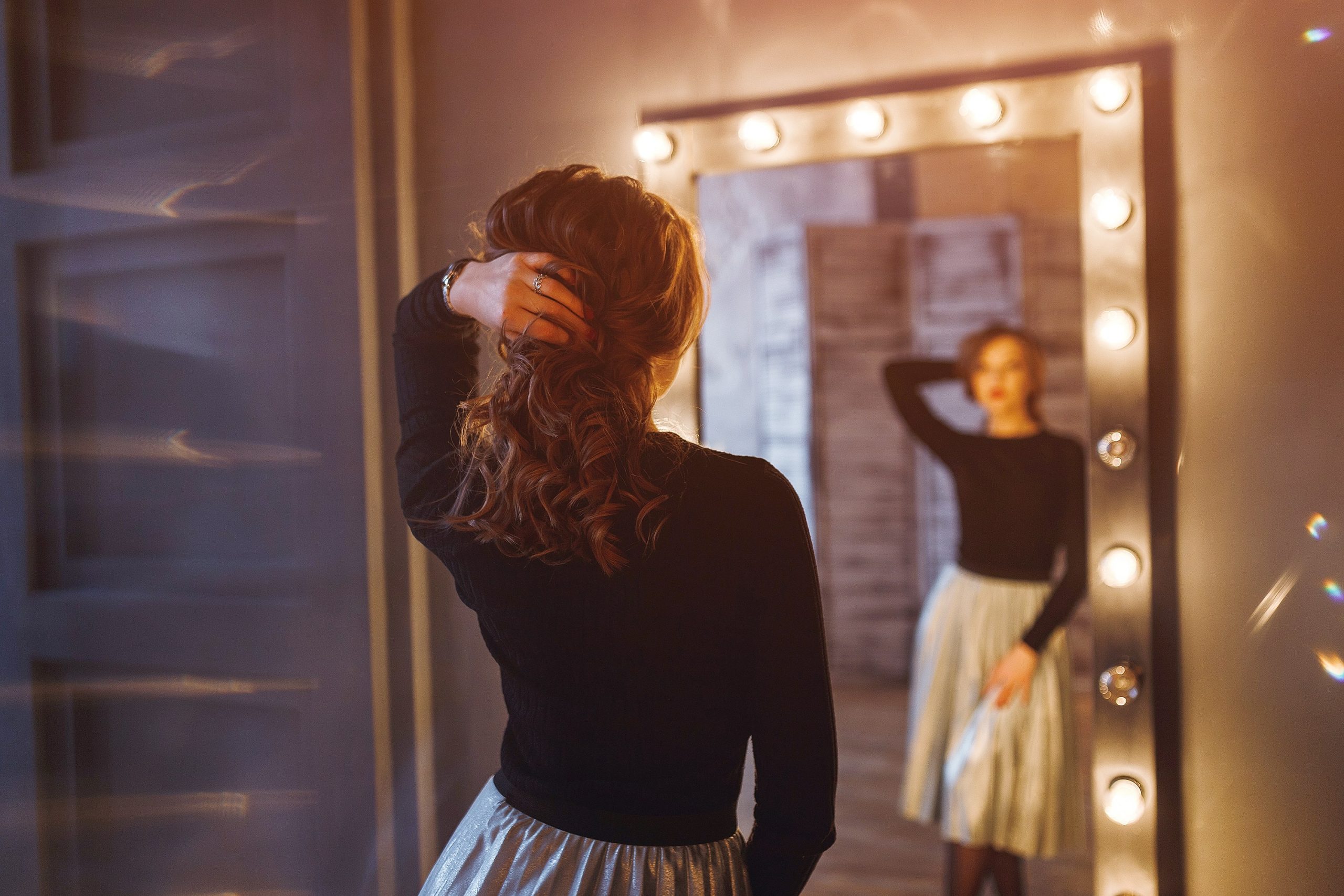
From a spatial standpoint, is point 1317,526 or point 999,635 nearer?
point 1317,526

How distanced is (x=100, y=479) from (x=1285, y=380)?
1.60 m

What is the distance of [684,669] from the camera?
712mm

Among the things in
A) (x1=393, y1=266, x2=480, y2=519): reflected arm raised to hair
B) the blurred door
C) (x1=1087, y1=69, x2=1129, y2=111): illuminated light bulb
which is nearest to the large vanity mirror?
(x1=1087, y1=69, x2=1129, y2=111): illuminated light bulb

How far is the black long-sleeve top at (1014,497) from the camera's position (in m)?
1.07

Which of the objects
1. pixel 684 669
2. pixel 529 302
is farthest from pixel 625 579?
pixel 529 302

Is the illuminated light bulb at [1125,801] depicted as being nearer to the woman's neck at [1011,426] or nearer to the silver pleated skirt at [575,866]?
the woman's neck at [1011,426]

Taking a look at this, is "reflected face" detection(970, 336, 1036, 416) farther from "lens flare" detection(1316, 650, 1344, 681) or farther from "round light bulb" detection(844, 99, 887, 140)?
"lens flare" detection(1316, 650, 1344, 681)

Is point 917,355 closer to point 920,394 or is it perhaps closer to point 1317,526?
point 920,394

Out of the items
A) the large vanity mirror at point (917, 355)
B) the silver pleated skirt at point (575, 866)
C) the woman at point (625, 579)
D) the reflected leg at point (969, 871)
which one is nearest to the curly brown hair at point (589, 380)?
the woman at point (625, 579)

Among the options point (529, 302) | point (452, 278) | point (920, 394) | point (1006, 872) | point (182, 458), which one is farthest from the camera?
point (182, 458)

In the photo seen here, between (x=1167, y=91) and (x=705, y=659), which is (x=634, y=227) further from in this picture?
(x=1167, y=91)

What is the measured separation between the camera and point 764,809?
29.5 inches

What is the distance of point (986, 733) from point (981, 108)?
75cm

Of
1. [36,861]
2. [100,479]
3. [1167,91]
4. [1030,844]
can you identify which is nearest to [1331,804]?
[1030,844]
